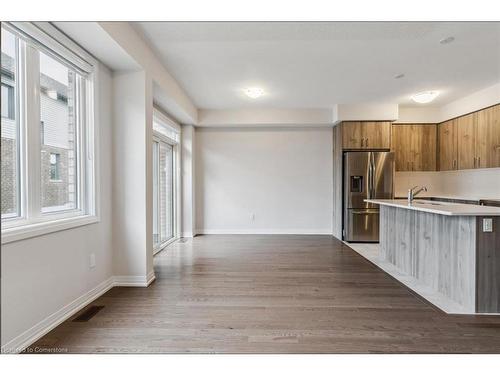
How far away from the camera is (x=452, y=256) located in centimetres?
282

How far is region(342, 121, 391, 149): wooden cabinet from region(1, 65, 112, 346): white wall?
431 cm

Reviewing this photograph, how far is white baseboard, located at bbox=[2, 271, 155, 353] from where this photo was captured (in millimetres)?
1957

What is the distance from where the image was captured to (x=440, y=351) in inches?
78.0

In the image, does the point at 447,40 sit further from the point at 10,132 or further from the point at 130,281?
the point at 130,281

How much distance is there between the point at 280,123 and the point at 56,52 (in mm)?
4341

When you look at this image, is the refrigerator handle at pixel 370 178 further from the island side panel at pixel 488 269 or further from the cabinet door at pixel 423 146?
the island side panel at pixel 488 269

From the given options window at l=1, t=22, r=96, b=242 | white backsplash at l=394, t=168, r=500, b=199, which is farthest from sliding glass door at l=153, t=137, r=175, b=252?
white backsplash at l=394, t=168, r=500, b=199

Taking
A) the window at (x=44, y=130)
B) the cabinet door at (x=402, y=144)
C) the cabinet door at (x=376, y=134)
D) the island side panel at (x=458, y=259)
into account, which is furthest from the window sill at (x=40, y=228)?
the cabinet door at (x=402, y=144)

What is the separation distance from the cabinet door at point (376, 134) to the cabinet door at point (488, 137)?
4.57ft

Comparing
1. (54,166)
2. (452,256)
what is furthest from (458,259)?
(54,166)

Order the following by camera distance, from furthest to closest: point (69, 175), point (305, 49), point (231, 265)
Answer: point (231, 265) < point (305, 49) < point (69, 175)

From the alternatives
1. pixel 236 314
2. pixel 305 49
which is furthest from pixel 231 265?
pixel 305 49

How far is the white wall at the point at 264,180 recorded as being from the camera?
21.4 ft
